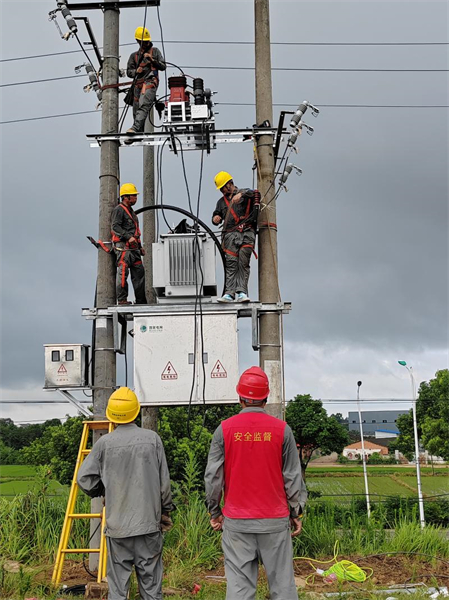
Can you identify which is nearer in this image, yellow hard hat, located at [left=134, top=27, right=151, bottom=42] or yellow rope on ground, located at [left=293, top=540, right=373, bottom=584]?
yellow rope on ground, located at [left=293, top=540, right=373, bottom=584]

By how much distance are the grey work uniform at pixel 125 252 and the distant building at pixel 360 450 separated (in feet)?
315

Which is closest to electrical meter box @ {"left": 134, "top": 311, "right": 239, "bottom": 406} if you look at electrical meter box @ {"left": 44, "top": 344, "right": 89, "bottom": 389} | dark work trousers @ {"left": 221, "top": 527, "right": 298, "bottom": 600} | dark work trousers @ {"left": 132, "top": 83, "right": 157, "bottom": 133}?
electrical meter box @ {"left": 44, "top": 344, "right": 89, "bottom": 389}

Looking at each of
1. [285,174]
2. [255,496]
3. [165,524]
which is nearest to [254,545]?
[255,496]

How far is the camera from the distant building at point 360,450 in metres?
103

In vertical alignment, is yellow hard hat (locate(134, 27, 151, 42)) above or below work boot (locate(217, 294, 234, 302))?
above

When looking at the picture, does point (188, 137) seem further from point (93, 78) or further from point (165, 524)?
point (165, 524)

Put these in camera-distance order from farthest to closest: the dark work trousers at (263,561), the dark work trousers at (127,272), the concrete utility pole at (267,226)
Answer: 1. the dark work trousers at (127,272)
2. the concrete utility pole at (267,226)
3. the dark work trousers at (263,561)

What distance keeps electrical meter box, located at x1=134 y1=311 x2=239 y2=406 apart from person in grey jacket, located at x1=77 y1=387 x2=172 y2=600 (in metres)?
2.65

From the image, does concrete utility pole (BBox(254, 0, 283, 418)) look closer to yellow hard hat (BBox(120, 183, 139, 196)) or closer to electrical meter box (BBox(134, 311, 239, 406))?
electrical meter box (BBox(134, 311, 239, 406))

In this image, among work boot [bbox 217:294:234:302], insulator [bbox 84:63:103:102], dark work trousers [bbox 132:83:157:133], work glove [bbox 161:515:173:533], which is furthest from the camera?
insulator [bbox 84:63:103:102]

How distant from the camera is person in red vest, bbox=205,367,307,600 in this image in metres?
5.07

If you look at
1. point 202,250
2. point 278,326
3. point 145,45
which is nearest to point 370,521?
point 278,326

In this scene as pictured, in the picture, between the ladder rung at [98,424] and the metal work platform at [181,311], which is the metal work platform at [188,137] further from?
the ladder rung at [98,424]

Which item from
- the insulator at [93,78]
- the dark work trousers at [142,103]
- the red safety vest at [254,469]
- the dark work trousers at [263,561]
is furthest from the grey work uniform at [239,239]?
the dark work trousers at [263,561]
